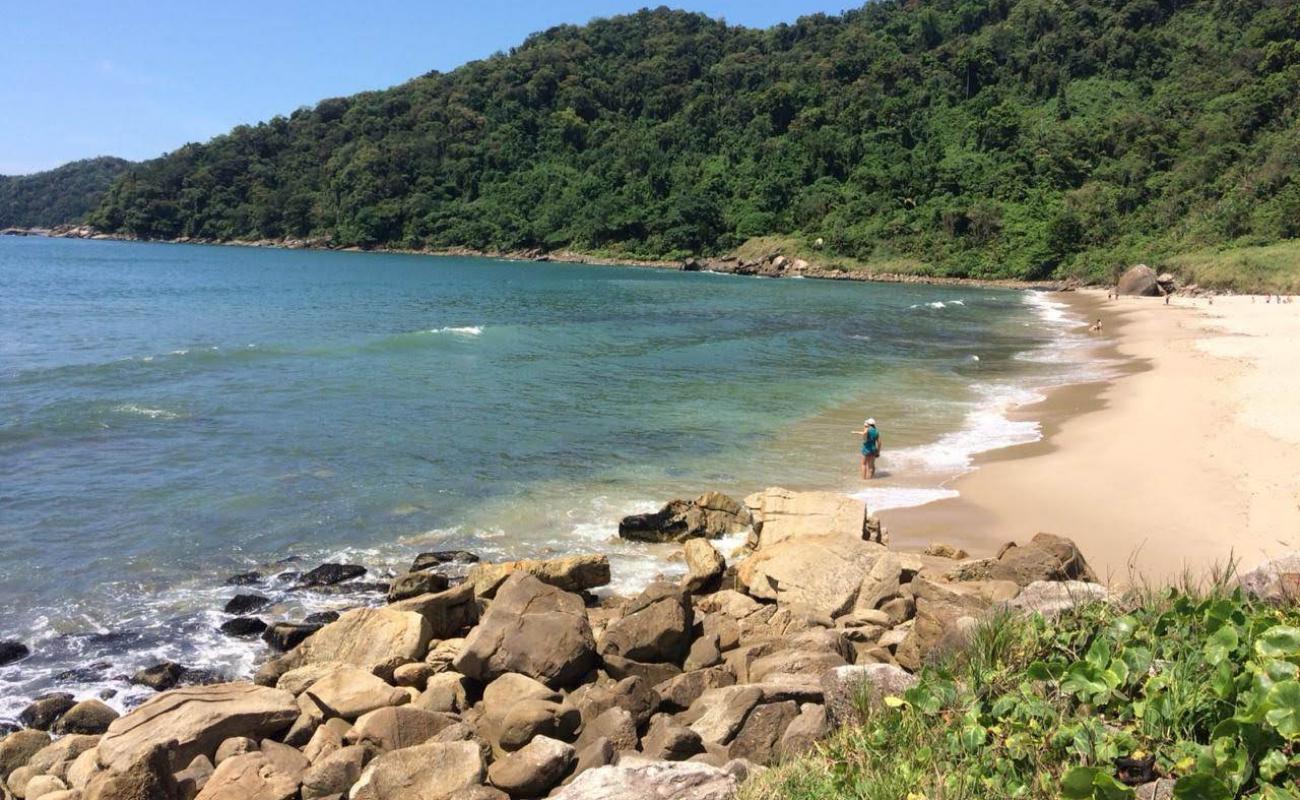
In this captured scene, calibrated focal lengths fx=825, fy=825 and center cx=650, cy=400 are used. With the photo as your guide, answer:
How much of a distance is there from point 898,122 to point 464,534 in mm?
117726

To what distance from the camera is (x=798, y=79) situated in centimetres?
13600

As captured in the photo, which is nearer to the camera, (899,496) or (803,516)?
(803,516)

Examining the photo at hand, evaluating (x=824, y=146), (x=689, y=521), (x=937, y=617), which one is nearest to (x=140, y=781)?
(x=937, y=617)

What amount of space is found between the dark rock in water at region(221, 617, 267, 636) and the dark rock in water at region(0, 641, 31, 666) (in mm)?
2144

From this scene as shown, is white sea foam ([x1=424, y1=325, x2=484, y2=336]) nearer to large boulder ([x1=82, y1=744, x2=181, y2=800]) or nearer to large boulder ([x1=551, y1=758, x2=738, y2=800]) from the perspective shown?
large boulder ([x1=82, y1=744, x2=181, y2=800])

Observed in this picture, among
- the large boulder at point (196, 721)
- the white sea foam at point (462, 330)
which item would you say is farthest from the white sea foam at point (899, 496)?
the white sea foam at point (462, 330)

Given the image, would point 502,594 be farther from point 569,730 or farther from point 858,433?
point 858,433

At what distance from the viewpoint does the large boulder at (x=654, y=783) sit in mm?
4336

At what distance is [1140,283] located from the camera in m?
61.3

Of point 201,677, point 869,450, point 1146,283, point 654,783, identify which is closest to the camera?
point 654,783

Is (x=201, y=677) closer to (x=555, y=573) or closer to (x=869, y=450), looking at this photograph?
(x=555, y=573)

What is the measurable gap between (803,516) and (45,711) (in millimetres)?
9507

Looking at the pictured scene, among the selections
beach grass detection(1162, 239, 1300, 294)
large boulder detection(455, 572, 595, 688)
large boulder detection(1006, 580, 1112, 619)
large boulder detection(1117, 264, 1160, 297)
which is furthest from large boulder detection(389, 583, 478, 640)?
large boulder detection(1117, 264, 1160, 297)

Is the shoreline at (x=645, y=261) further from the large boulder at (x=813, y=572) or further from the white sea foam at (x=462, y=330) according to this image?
the large boulder at (x=813, y=572)
